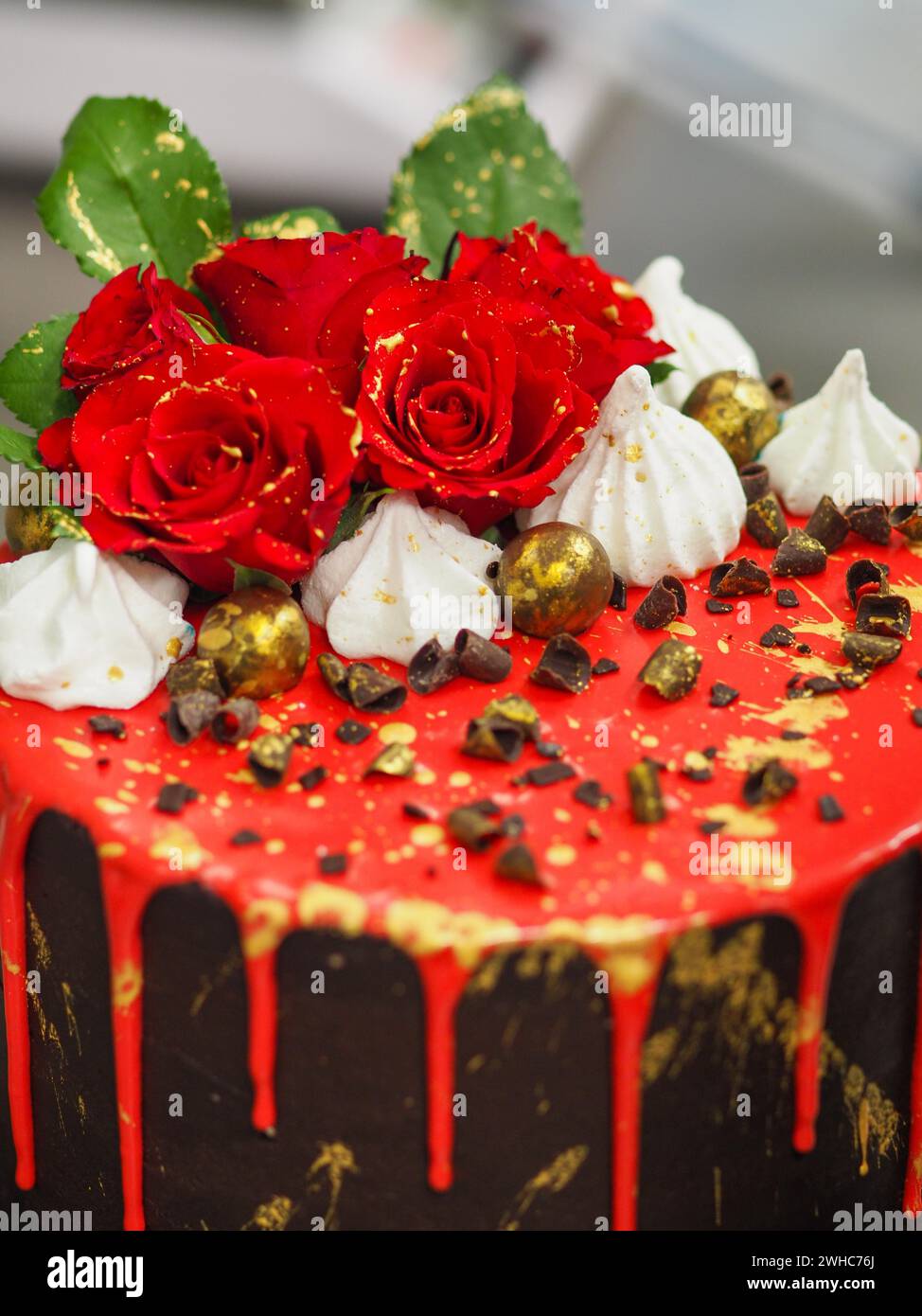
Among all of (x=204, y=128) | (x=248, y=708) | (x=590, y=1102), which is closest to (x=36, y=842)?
(x=248, y=708)

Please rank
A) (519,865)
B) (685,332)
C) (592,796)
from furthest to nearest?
(685,332) < (592,796) < (519,865)

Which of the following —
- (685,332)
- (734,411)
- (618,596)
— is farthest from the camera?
(685,332)

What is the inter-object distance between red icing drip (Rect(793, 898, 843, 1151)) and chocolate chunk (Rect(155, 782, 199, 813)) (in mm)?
596

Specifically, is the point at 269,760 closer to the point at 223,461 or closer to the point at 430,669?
the point at 430,669

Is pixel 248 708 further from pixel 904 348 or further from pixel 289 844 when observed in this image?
pixel 904 348

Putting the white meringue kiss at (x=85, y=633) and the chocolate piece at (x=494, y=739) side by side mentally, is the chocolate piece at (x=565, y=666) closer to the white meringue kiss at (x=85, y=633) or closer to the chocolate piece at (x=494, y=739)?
the chocolate piece at (x=494, y=739)

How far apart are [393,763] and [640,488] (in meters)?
0.53

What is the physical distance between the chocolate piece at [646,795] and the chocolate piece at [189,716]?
45 centimetres

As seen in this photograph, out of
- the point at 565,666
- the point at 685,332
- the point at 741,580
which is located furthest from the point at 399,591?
the point at 685,332

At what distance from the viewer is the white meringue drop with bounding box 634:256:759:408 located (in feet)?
7.26

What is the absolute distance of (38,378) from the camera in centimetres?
185

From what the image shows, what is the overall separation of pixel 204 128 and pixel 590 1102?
308 centimetres

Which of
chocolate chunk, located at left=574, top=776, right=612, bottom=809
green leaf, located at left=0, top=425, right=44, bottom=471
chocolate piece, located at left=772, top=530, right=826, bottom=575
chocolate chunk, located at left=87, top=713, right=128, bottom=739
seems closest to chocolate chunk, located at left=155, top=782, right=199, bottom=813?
chocolate chunk, located at left=87, top=713, right=128, bottom=739
